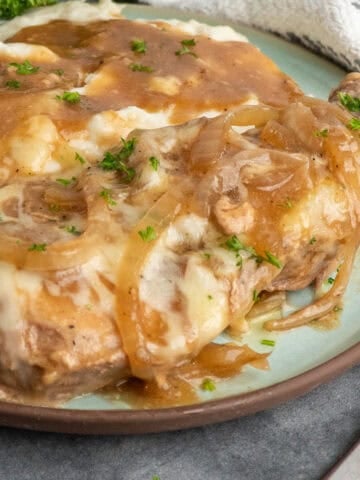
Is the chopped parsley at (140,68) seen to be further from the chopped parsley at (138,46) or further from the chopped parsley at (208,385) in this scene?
the chopped parsley at (208,385)

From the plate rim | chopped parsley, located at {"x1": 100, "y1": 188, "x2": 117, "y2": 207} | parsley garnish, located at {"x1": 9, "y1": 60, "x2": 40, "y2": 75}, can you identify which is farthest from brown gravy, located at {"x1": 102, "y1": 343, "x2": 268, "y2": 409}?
parsley garnish, located at {"x1": 9, "y1": 60, "x2": 40, "y2": 75}

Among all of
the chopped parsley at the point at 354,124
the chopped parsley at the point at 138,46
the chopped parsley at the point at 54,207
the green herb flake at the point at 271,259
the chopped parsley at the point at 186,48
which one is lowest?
the chopped parsley at the point at 138,46

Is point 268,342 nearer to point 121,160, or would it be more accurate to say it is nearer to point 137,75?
point 121,160

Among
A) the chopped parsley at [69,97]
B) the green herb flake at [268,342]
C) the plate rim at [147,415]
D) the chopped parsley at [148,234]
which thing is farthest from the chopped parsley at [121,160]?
the plate rim at [147,415]

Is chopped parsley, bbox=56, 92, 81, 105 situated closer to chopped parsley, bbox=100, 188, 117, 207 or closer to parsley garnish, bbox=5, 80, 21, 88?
parsley garnish, bbox=5, 80, 21, 88

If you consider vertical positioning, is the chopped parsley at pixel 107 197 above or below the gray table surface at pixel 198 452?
above

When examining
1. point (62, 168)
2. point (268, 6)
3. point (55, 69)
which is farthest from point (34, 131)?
point (268, 6)

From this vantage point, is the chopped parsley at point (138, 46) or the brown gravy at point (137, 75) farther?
the chopped parsley at point (138, 46)

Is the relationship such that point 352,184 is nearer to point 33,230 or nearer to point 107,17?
point 33,230
